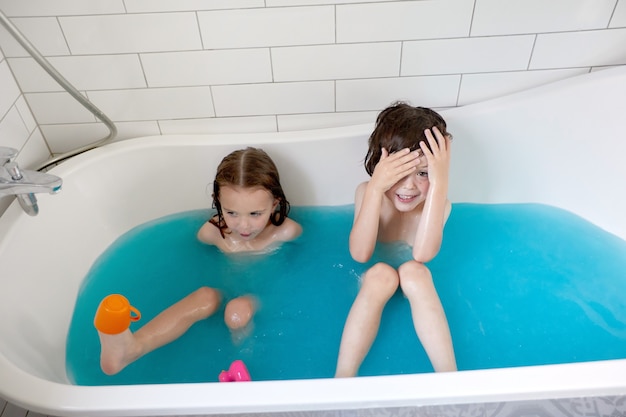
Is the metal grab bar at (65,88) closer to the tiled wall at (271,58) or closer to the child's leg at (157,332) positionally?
the tiled wall at (271,58)

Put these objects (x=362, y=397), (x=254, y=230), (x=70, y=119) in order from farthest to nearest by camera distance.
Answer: (x=70, y=119) → (x=254, y=230) → (x=362, y=397)

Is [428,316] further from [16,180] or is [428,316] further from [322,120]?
[16,180]

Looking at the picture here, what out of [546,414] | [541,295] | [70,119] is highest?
[70,119]

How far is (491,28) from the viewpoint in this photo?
1333 mm

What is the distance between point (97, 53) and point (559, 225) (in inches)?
57.0

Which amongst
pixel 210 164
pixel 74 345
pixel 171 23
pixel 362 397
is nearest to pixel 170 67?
pixel 171 23

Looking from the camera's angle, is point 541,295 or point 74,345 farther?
point 541,295

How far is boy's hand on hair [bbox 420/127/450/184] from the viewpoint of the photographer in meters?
1.14

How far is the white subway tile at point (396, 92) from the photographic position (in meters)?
1.42

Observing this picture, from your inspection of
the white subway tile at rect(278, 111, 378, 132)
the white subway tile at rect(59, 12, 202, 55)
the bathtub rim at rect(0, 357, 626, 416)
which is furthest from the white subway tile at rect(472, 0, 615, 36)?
the bathtub rim at rect(0, 357, 626, 416)

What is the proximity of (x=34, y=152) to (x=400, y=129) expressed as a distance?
1.07 meters

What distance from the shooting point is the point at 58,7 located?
1262 millimetres

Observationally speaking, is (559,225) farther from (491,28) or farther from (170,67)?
(170,67)

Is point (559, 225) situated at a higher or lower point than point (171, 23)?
lower
